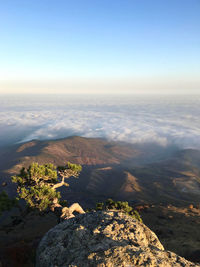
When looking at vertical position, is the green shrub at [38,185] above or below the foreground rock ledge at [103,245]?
below

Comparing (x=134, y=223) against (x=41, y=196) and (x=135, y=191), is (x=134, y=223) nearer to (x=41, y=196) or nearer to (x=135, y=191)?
(x=41, y=196)

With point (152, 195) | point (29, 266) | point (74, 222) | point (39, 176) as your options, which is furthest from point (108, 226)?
point (152, 195)

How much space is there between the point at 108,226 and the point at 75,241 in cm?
190

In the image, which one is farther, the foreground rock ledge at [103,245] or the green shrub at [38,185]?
the green shrub at [38,185]

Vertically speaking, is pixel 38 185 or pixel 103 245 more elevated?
pixel 103 245

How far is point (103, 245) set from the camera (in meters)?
9.07

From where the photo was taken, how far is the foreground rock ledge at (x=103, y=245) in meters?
8.07

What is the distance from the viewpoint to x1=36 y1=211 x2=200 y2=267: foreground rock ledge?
807cm

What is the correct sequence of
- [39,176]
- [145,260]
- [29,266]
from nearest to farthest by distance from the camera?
[145,260] → [29,266] → [39,176]

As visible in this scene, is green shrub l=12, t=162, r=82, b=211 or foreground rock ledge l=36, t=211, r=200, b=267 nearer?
foreground rock ledge l=36, t=211, r=200, b=267

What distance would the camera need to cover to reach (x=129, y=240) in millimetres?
9766

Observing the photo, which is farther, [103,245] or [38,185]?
[38,185]

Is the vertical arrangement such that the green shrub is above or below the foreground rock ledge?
below

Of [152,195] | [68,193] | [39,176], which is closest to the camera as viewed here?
[39,176]
